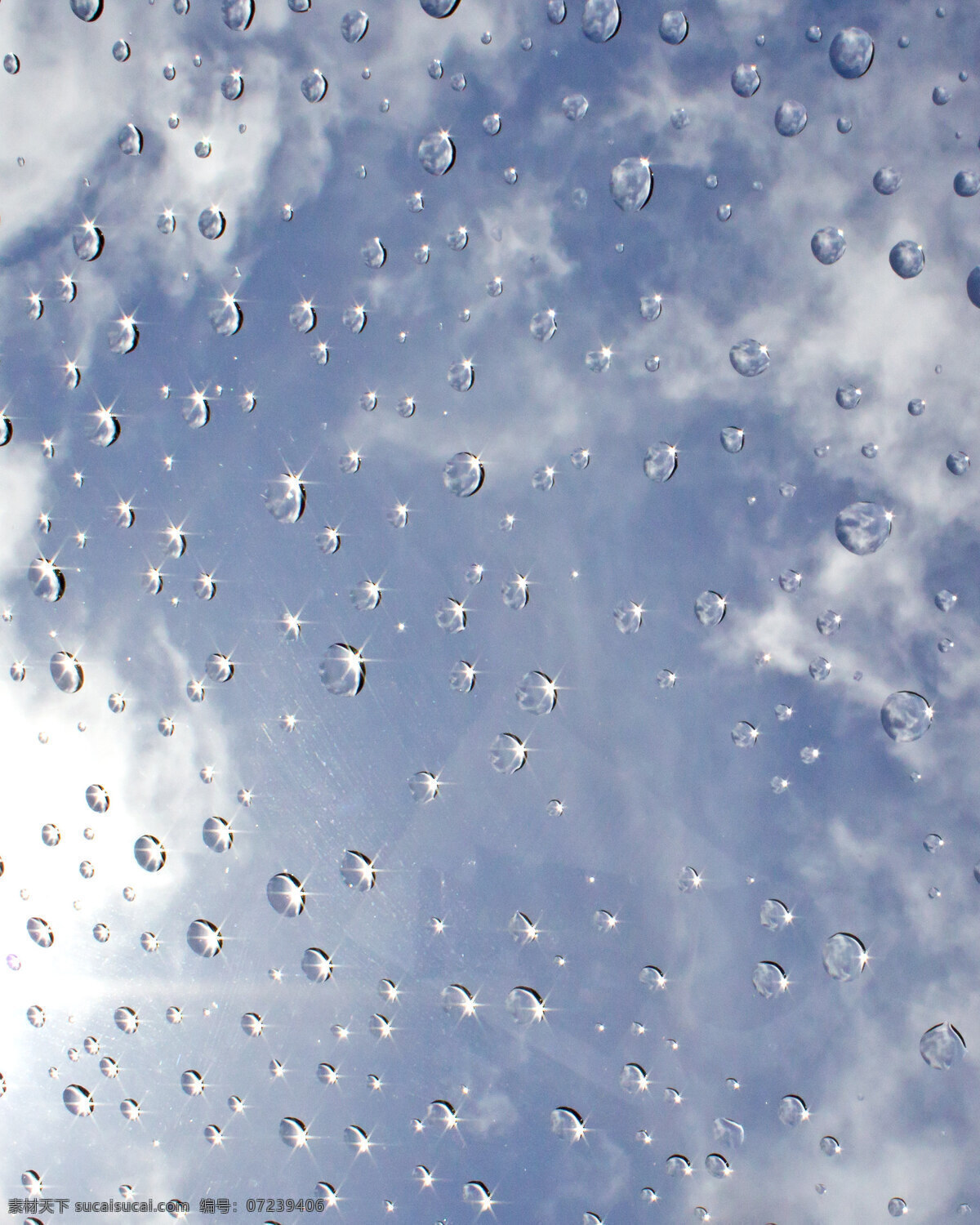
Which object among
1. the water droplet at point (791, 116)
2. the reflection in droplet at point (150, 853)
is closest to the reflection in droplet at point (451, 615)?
the reflection in droplet at point (150, 853)

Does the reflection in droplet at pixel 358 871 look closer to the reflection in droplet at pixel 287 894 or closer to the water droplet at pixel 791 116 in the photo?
the reflection in droplet at pixel 287 894

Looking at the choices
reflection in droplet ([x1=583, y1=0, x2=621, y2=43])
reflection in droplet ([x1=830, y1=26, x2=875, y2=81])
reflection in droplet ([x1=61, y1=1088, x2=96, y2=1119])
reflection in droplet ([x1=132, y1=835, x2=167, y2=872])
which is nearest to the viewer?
reflection in droplet ([x1=830, y1=26, x2=875, y2=81])

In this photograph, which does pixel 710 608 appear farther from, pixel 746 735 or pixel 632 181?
pixel 632 181

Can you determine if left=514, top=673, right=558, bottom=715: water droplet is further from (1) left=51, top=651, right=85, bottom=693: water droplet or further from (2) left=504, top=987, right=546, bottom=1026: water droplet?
(1) left=51, top=651, right=85, bottom=693: water droplet

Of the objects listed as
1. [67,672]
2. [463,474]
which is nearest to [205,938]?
[67,672]

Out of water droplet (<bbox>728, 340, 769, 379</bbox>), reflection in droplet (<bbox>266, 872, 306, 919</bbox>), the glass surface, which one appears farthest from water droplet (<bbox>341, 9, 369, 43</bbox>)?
reflection in droplet (<bbox>266, 872, 306, 919</bbox>)

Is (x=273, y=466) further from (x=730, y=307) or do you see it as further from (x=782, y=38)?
(x=782, y=38)

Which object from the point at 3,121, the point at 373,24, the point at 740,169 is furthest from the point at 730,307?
the point at 3,121

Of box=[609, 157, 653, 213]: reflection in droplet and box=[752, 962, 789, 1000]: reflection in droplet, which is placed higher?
box=[609, 157, 653, 213]: reflection in droplet
